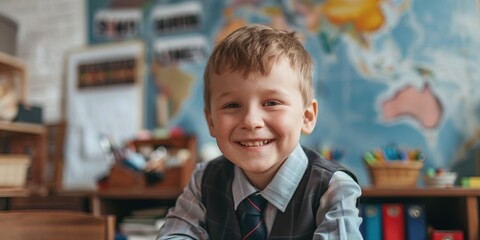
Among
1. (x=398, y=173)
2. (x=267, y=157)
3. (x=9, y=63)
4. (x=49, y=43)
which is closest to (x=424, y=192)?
(x=398, y=173)

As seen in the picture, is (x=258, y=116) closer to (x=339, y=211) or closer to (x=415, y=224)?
(x=339, y=211)

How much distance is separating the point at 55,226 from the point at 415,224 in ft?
3.90

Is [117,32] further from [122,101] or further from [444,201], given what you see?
[444,201]

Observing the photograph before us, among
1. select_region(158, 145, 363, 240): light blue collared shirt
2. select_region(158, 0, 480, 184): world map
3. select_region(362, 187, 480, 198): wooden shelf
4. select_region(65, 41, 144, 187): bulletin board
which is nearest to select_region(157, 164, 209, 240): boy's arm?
select_region(158, 145, 363, 240): light blue collared shirt

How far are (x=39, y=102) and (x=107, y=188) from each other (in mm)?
914

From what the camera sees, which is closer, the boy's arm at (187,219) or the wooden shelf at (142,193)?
the boy's arm at (187,219)

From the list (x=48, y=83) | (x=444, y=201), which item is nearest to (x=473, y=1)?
(x=444, y=201)

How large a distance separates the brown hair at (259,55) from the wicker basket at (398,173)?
0.92 metres

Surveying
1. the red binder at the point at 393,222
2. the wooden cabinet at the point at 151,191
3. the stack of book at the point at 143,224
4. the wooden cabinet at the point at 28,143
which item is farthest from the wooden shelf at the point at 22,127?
the red binder at the point at 393,222

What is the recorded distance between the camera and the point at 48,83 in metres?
2.56

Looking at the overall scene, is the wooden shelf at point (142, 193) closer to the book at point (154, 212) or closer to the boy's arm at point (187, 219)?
the book at point (154, 212)

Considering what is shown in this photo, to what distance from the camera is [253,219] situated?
0.79 m

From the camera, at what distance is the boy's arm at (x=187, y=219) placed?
2.71 feet

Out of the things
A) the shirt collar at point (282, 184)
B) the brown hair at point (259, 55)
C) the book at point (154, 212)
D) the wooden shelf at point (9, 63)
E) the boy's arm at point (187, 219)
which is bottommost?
the book at point (154, 212)
